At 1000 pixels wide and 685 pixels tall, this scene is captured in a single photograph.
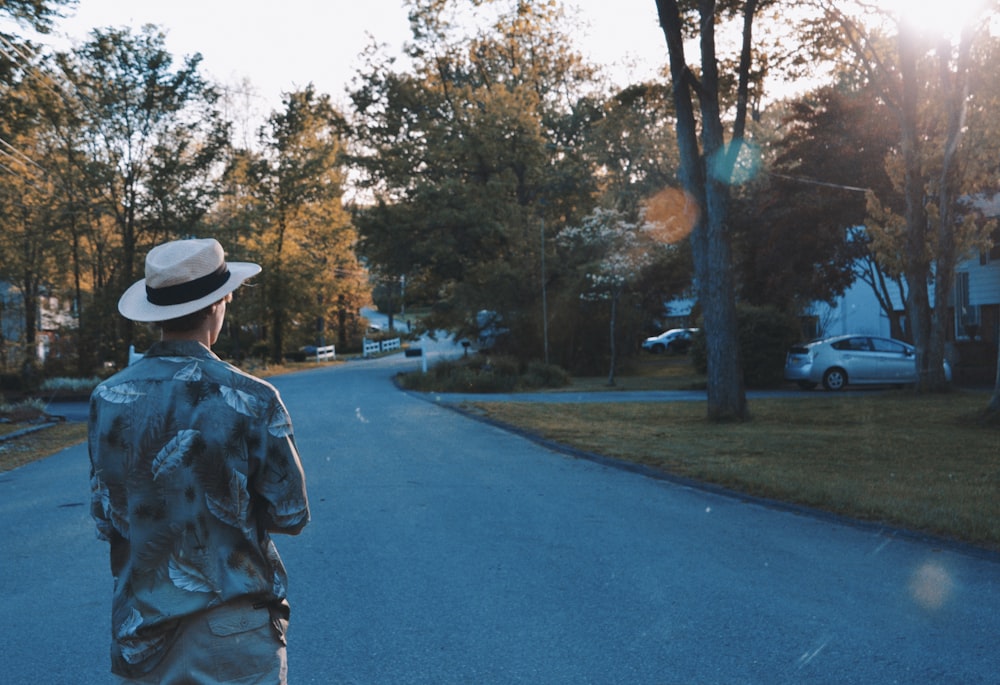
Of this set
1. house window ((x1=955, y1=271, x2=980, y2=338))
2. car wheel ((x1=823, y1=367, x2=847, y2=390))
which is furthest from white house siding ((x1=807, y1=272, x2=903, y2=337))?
car wheel ((x1=823, y1=367, x2=847, y2=390))

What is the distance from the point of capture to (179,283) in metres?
2.80

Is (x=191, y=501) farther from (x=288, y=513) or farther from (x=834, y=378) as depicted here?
(x=834, y=378)

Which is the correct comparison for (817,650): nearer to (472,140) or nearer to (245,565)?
(245,565)

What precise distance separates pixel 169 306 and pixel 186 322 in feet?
0.22

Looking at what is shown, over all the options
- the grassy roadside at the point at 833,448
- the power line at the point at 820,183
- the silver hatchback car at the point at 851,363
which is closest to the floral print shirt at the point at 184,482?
the grassy roadside at the point at 833,448

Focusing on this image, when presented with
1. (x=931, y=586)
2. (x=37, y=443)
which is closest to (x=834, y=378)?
(x=37, y=443)

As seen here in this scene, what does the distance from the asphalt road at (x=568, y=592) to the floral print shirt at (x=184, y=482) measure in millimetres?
2383

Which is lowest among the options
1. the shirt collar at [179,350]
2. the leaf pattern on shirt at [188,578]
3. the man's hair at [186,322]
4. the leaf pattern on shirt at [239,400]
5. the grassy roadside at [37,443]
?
the grassy roadside at [37,443]

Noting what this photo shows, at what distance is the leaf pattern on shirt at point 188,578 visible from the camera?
8.64 feet

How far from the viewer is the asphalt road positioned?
16.7 feet

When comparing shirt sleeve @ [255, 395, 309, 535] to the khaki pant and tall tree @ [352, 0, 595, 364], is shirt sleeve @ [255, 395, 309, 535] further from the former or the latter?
tall tree @ [352, 0, 595, 364]

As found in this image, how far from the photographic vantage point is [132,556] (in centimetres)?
270

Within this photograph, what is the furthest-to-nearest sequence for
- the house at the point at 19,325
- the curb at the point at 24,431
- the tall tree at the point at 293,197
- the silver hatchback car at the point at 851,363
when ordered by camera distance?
the tall tree at the point at 293,197, the house at the point at 19,325, the silver hatchback car at the point at 851,363, the curb at the point at 24,431

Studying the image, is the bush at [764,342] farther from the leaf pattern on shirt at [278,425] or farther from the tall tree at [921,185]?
the leaf pattern on shirt at [278,425]
